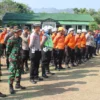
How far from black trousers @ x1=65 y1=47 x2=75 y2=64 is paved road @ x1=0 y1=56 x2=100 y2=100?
1838 mm

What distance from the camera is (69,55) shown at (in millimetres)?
14719

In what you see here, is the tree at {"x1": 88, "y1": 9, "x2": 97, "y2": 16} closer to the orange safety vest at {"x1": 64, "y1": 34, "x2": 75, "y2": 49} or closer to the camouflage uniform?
the orange safety vest at {"x1": 64, "y1": 34, "x2": 75, "y2": 49}

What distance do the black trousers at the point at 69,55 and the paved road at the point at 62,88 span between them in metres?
1.84

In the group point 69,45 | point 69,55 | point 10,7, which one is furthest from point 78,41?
point 10,7

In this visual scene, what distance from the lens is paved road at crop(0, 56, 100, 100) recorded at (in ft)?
28.7

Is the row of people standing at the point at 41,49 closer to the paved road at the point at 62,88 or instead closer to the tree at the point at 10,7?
the paved road at the point at 62,88

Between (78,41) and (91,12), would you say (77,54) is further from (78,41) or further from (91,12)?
(91,12)

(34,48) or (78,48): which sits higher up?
(34,48)

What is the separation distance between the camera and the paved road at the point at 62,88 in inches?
344

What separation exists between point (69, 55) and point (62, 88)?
5052 mm

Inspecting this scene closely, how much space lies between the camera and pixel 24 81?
1087 centimetres

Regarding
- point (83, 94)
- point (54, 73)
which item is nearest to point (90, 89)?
point (83, 94)

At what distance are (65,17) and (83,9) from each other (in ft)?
128

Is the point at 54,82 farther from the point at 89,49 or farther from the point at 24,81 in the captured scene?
the point at 89,49
